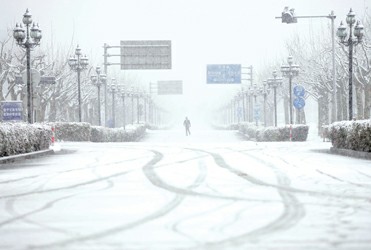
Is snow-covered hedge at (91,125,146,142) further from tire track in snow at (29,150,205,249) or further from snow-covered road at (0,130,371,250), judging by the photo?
Answer: tire track in snow at (29,150,205,249)

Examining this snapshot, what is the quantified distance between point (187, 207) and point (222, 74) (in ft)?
200

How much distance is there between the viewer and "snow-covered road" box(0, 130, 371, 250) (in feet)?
23.4

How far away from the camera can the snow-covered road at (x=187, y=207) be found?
7117 mm

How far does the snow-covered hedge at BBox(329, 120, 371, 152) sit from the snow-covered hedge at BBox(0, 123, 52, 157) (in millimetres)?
10277

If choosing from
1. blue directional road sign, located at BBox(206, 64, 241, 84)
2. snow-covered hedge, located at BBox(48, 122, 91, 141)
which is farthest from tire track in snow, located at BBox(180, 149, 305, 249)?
blue directional road sign, located at BBox(206, 64, 241, 84)

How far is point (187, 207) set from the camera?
966cm

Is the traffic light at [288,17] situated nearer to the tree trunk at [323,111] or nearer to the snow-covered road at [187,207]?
the snow-covered road at [187,207]

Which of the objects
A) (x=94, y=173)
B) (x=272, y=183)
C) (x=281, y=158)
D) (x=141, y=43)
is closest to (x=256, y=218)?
(x=272, y=183)

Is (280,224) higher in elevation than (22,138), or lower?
lower

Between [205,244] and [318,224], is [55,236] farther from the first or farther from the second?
[318,224]

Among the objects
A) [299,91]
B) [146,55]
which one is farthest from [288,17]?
[146,55]

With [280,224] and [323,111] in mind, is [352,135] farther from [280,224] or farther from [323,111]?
[323,111]

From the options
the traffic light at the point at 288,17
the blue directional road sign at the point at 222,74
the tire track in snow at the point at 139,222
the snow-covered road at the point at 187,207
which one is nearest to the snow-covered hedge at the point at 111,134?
the blue directional road sign at the point at 222,74

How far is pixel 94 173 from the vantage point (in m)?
15.6
